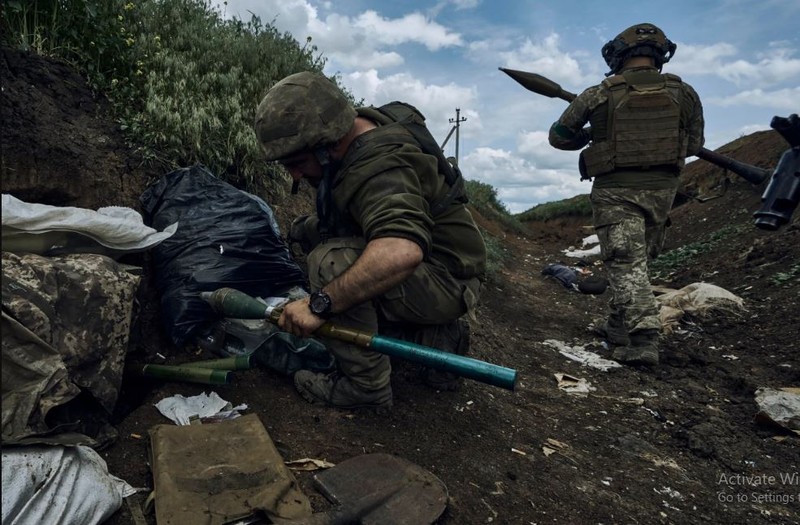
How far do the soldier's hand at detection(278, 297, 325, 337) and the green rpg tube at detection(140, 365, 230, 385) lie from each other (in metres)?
0.37

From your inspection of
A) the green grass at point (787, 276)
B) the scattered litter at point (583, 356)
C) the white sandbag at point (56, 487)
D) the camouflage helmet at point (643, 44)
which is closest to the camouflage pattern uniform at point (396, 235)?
the white sandbag at point (56, 487)

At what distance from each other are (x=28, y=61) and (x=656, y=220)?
4470 millimetres

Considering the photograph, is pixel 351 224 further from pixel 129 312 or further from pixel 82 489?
pixel 82 489

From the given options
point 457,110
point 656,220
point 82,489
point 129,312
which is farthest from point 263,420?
point 457,110

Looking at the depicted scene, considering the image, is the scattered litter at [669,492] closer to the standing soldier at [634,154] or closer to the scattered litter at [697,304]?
the standing soldier at [634,154]

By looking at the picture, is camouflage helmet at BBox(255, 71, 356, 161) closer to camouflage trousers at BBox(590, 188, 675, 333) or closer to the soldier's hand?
the soldier's hand

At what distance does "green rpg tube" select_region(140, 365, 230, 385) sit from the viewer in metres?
2.36

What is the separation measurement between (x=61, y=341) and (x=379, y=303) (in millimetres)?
1309

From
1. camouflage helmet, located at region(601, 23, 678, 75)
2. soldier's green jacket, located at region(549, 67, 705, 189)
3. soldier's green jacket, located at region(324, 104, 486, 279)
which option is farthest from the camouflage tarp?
camouflage helmet, located at region(601, 23, 678, 75)

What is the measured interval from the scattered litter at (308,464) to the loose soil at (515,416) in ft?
0.16

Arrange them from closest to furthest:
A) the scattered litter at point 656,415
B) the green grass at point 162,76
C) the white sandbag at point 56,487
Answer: the white sandbag at point 56,487 < the scattered litter at point 656,415 < the green grass at point 162,76

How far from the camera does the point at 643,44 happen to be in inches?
165

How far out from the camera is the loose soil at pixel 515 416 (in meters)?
2.17

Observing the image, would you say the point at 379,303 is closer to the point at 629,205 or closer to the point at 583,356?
the point at 583,356
